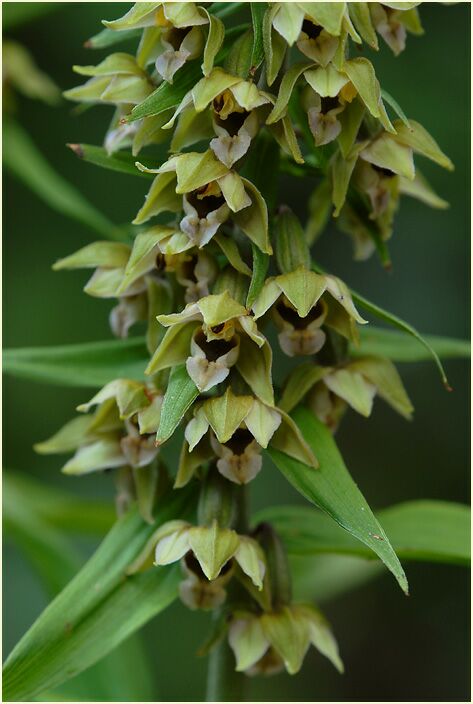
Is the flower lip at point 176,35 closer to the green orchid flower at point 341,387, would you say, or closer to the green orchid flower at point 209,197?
the green orchid flower at point 209,197

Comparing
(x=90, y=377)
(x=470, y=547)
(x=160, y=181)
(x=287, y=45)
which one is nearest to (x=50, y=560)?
(x=90, y=377)

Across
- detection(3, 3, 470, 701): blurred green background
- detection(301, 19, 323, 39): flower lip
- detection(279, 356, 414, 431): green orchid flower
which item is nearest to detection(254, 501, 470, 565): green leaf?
detection(279, 356, 414, 431): green orchid flower

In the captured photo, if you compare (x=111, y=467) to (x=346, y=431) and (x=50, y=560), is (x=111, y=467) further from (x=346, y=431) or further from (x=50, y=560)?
(x=346, y=431)

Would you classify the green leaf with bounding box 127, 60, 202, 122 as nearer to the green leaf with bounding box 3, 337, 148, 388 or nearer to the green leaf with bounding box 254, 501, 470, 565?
the green leaf with bounding box 3, 337, 148, 388

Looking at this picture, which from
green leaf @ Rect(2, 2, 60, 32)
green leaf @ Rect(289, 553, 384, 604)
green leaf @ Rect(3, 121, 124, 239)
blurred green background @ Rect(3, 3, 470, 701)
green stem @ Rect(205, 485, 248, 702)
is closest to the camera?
green stem @ Rect(205, 485, 248, 702)

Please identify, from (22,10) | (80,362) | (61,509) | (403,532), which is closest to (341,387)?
(403,532)

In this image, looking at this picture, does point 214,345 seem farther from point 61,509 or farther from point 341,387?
point 61,509
